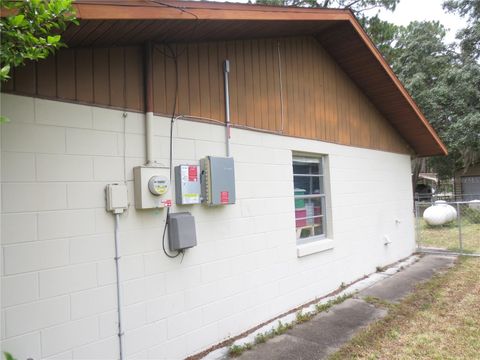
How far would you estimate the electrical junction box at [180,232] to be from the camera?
3629 mm

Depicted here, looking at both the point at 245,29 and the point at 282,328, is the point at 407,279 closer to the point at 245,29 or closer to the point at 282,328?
the point at 282,328

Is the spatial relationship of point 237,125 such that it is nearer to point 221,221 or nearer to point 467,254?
point 221,221

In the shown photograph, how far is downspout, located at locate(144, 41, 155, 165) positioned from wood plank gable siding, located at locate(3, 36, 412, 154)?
0.06 metres

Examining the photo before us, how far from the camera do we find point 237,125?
4.58 m

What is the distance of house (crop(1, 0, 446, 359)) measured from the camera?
9.23 feet

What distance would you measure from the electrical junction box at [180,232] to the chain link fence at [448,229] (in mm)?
7331

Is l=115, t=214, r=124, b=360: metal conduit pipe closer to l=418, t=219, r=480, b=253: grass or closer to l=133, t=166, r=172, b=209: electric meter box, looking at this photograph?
l=133, t=166, r=172, b=209: electric meter box

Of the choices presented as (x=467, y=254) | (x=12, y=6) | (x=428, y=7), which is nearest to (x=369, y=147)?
(x=467, y=254)

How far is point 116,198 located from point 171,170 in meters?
0.71

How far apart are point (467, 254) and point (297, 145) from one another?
19.6ft

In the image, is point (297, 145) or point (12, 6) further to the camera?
point (297, 145)

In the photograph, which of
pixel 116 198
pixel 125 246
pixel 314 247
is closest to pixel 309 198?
pixel 314 247

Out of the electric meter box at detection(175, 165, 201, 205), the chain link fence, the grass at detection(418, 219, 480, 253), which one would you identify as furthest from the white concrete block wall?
the grass at detection(418, 219, 480, 253)

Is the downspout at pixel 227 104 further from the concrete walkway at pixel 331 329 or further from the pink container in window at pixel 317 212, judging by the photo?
the pink container in window at pixel 317 212
